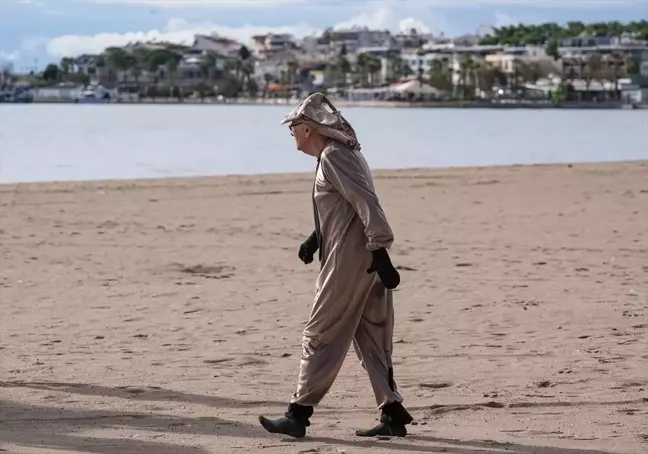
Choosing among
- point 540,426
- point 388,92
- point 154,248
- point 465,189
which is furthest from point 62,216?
point 388,92

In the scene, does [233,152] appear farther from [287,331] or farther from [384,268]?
[384,268]

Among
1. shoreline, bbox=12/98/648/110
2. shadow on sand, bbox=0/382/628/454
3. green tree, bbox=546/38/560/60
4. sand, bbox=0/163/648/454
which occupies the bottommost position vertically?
shoreline, bbox=12/98/648/110

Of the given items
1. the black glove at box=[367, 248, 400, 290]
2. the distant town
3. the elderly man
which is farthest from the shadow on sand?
the distant town

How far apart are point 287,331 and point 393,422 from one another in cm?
336

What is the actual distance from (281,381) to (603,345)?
6.99ft

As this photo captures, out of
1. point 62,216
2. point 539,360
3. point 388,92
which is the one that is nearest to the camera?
point 539,360

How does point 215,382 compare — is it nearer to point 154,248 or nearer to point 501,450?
point 501,450

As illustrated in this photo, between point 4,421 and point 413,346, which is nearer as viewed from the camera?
point 4,421

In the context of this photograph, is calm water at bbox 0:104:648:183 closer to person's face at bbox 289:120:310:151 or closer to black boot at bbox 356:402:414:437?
person's face at bbox 289:120:310:151

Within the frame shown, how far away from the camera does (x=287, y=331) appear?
29.7 feet

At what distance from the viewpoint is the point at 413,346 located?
8.40 metres

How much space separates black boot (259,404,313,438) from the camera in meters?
5.73

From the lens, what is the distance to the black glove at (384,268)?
5387 mm

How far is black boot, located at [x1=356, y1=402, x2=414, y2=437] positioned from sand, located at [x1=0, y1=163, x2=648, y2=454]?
0.09 m
